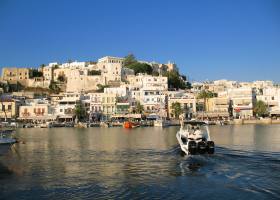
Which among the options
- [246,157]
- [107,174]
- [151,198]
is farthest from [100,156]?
[151,198]

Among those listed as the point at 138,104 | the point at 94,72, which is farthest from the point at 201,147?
the point at 94,72

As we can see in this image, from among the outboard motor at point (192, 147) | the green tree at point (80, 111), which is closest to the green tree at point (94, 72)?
the green tree at point (80, 111)

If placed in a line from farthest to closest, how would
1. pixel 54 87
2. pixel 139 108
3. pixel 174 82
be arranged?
pixel 54 87 < pixel 174 82 < pixel 139 108

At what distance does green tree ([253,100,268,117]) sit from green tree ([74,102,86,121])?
4066cm

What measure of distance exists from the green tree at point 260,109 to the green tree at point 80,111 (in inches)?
1601

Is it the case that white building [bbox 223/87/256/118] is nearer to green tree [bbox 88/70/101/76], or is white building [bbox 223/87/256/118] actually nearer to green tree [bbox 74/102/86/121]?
green tree [bbox 74/102/86/121]

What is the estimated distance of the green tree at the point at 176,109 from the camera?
93.2 meters

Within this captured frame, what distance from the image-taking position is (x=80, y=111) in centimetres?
9600

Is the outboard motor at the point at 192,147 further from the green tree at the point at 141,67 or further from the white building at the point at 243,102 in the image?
the green tree at the point at 141,67

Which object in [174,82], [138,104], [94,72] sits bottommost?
[138,104]

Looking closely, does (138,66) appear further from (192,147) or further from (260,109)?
(192,147)

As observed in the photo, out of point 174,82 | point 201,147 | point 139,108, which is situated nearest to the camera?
point 201,147

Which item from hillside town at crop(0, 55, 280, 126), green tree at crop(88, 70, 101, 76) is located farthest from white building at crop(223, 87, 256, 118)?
green tree at crop(88, 70, 101, 76)

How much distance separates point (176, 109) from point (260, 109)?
67.0 feet
